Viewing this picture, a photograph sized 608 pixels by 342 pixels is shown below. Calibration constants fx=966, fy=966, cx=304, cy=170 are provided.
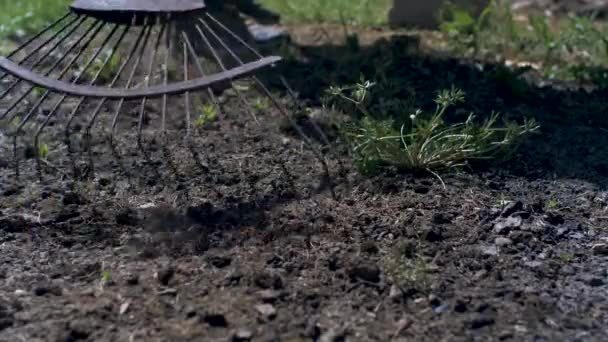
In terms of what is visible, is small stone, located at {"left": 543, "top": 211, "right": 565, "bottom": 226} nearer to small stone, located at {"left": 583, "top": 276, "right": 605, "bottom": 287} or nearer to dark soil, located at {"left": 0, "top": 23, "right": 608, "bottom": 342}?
dark soil, located at {"left": 0, "top": 23, "right": 608, "bottom": 342}

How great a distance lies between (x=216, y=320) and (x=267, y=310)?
0.40ft

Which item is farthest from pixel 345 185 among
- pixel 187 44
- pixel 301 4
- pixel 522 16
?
pixel 522 16

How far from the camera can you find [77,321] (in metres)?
2.18

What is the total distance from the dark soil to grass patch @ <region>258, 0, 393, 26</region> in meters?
1.53

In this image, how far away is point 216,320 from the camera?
7.14ft

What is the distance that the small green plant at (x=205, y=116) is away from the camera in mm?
3367

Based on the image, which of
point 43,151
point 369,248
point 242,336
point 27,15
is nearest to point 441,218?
point 369,248

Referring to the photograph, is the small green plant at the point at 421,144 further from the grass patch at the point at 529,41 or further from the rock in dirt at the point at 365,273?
the grass patch at the point at 529,41

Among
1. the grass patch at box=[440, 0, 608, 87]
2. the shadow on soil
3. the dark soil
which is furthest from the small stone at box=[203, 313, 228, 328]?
the grass patch at box=[440, 0, 608, 87]

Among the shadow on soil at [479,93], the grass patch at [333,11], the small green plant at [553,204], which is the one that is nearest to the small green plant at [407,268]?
the small green plant at [553,204]

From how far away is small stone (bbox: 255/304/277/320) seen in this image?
2.20 meters

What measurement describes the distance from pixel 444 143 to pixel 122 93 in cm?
99

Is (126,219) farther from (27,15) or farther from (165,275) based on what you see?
(27,15)

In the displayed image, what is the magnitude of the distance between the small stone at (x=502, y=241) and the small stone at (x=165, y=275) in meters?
0.86
